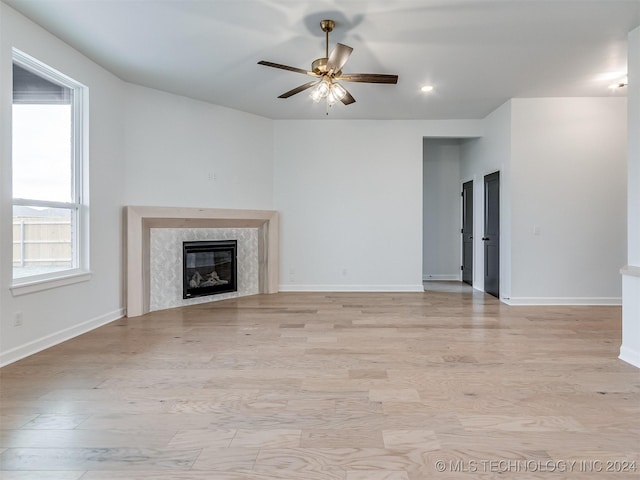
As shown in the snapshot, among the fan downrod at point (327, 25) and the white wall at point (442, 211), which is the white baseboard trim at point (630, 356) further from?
the white wall at point (442, 211)

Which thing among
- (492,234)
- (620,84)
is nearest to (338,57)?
(620,84)

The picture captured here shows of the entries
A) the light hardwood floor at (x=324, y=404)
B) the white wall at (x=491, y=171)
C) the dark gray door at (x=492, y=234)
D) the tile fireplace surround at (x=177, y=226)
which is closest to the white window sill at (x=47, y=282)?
the light hardwood floor at (x=324, y=404)

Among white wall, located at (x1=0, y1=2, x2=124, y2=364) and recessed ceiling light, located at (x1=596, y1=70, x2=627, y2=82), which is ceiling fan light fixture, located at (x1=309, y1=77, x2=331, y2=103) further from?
recessed ceiling light, located at (x1=596, y1=70, x2=627, y2=82)

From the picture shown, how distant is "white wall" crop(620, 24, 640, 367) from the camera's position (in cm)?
297

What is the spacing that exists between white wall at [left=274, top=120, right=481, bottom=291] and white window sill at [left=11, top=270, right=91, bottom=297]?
10.0 feet

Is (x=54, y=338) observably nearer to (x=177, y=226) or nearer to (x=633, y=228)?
(x=177, y=226)

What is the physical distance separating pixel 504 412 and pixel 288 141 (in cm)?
514

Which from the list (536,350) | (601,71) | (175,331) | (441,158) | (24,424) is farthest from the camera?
(441,158)

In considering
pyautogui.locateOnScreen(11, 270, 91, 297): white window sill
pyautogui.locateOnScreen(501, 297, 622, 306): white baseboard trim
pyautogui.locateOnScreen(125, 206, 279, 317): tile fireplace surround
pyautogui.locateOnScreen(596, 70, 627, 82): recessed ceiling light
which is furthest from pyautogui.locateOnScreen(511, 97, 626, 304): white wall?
pyautogui.locateOnScreen(11, 270, 91, 297): white window sill

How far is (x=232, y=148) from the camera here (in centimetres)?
573

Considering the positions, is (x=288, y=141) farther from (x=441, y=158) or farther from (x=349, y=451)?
(x=349, y=451)

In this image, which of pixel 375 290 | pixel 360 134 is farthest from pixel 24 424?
pixel 360 134

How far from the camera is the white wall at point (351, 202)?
624 cm

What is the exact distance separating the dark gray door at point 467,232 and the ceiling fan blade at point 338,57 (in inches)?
184
